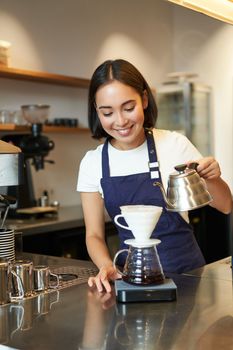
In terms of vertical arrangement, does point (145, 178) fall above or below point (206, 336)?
above

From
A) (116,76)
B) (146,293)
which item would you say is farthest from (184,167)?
(116,76)

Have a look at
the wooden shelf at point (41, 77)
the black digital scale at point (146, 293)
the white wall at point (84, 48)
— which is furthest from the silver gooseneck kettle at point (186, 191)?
the white wall at point (84, 48)

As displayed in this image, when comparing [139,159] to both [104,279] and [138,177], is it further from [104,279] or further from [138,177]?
[104,279]

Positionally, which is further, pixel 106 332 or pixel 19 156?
pixel 19 156

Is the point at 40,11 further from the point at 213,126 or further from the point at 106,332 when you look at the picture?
the point at 106,332

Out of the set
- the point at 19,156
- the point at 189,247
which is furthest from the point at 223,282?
the point at 19,156

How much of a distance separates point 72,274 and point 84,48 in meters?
3.11

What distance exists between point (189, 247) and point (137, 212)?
69cm

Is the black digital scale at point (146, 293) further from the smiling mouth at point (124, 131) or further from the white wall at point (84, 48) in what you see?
the white wall at point (84, 48)

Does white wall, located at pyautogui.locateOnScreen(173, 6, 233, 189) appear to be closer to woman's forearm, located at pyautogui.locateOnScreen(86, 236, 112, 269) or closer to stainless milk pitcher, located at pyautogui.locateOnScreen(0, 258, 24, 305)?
woman's forearm, located at pyautogui.locateOnScreen(86, 236, 112, 269)

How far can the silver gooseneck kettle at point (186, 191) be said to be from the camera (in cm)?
145

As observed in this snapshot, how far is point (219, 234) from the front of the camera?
497 cm

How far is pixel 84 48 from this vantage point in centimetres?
462

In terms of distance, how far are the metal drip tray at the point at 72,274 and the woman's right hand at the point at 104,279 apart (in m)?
0.11
